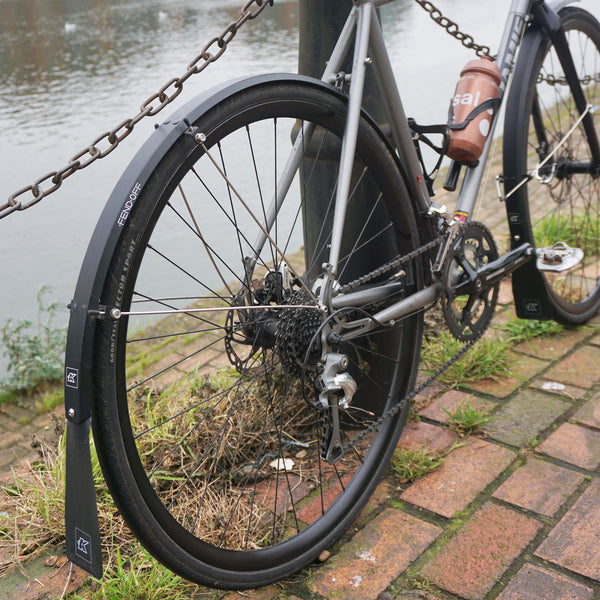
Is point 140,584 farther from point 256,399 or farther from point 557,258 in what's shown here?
point 557,258

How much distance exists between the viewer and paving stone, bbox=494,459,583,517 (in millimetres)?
2318

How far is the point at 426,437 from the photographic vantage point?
2703 mm

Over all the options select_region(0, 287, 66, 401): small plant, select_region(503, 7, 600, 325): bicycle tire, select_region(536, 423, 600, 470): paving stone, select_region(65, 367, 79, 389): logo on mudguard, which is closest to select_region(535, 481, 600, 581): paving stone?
select_region(536, 423, 600, 470): paving stone

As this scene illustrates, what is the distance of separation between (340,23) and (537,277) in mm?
1317

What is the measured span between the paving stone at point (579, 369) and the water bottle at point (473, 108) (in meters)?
0.99

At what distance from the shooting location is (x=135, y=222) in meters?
1.63

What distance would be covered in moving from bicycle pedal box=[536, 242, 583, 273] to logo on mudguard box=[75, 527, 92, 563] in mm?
2074

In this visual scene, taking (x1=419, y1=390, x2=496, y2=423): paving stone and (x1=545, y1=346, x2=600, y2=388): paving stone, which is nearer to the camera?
(x1=419, y1=390, x2=496, y2=423): paving stone

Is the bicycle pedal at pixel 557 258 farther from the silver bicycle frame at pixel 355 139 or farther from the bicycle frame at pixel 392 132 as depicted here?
the silver bicycle frame at pixel 355 139

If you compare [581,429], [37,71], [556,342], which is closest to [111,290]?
[581,429]

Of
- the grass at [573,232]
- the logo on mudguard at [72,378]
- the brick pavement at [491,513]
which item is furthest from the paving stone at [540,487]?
the grass at [573,232]

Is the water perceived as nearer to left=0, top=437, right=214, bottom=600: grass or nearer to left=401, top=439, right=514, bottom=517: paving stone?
left=0, top=437, right=214, bottom=600: grass

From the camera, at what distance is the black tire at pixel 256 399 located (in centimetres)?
168

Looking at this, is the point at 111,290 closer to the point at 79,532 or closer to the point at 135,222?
the point at 135,222
